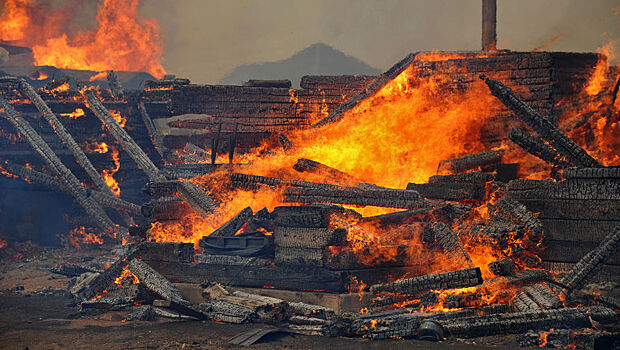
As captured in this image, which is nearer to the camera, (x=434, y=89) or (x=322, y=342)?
(x=322, y=342)

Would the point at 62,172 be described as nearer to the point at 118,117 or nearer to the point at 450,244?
the point at 118,117

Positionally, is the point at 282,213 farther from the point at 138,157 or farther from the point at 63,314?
the point at 138,157

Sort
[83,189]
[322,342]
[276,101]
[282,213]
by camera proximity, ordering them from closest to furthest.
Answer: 1. [322,342]
2. [282,213]
3. [276,101]
4. [83,189]

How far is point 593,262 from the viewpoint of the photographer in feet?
20.6

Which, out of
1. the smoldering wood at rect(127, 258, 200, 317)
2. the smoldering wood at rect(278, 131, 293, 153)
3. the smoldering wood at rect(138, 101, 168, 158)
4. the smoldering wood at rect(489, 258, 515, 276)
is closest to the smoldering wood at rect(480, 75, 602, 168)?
the smoldering wood at rect(489, 258, 515, 276)

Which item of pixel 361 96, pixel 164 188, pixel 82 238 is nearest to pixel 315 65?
pixel 82 238

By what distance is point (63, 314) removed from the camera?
7.57 metres

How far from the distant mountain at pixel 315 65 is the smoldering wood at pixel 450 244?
112ft

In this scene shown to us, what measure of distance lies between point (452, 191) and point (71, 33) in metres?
21.7

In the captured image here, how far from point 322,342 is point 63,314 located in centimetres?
421

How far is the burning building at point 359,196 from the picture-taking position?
6.24 m

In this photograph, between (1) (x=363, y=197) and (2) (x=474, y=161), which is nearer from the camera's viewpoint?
(1) (x=363, y=197)

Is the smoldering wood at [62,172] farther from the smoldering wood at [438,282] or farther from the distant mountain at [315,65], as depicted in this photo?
the distant mountain at [315,65]

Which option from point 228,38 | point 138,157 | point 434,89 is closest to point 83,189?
point 138,157
